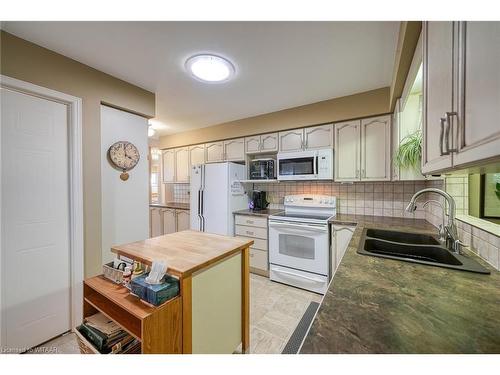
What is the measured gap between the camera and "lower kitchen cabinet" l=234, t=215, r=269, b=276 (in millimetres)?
2803

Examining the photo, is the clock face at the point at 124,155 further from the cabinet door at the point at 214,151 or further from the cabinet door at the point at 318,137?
the cabinet door at the point at 318,137

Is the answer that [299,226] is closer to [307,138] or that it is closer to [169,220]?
[307,138]

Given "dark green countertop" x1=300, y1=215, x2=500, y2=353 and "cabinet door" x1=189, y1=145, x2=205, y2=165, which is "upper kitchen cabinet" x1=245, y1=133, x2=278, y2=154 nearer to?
"cabinet door" x1=189, y1=145, x2=205, y2=165

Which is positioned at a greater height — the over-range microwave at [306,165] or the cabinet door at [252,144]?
the cabinet door at [252,144]

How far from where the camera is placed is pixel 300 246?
2.50m

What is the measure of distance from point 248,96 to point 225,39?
39.2 inches

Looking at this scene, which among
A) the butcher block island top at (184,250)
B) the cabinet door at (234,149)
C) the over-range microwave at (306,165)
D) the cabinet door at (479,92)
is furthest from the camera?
the cabinet door at (234,149)

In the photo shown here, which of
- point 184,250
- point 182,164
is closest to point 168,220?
point 182,164

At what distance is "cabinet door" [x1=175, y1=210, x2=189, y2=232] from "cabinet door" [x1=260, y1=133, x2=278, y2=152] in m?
1.85

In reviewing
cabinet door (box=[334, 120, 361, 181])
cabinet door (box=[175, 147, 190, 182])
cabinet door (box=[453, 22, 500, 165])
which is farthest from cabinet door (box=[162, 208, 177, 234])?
cabinet door (box=[453, 22, 500, 165])

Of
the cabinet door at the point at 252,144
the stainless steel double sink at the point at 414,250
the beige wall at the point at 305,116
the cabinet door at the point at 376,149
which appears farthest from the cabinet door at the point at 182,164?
the stainless steel double sink at the point at 414,250

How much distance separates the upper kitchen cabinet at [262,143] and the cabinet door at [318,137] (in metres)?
0.47

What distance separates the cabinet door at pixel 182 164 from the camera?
3.98 metres

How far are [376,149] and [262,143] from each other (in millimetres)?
1509
